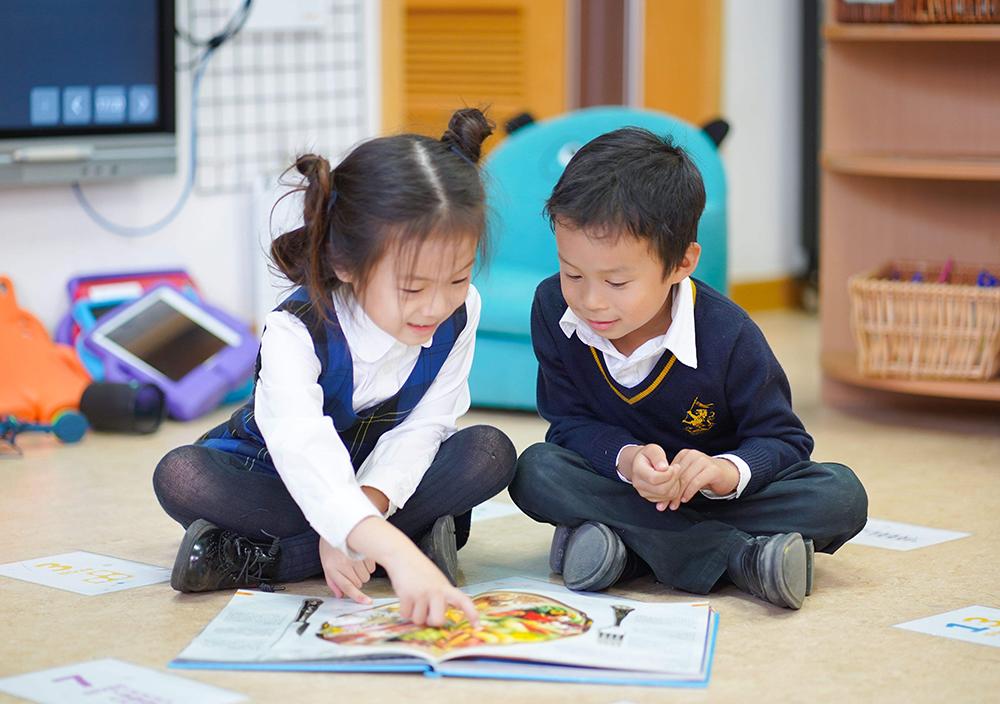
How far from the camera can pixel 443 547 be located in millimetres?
1542

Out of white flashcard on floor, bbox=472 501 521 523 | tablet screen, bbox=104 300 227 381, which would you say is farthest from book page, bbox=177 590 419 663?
tablet screen, bbox=104 300 227 381

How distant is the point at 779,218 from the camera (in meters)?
4.10

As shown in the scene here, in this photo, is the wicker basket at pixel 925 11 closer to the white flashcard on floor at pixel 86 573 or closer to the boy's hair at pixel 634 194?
the boy's hair at pixel 634 194

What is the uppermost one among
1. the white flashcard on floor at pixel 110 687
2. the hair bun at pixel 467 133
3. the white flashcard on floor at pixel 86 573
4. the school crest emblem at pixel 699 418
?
the hair bun at pixel 467 133

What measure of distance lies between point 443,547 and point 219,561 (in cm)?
24

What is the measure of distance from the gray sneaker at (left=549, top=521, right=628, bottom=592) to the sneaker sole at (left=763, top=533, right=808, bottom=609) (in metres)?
0.16

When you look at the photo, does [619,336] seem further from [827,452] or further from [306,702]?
[827,452]

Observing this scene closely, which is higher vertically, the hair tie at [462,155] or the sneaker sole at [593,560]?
the hair tie at [462,155]

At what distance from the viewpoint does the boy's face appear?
1471mm

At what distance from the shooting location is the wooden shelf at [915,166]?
2.43m

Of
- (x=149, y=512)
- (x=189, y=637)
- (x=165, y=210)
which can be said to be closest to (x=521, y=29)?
(x=165, y=210)

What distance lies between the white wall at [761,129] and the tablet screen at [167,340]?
5.63ft

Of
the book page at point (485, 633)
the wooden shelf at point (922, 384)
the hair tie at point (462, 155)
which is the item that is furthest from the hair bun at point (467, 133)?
the wooden shelf at point (922, 384)

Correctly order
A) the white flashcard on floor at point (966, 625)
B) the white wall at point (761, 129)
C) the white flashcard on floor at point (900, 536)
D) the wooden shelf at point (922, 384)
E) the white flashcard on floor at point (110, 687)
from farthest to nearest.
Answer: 1. the white wall at point (761, 129)
2. the wooden shelf at point (922, 384)
3. the white flashcard on floor at point (900, 536)
4. the white flashcard on floor at point (966, 625)
5. the white flashcard on floor at point (110, 687)
